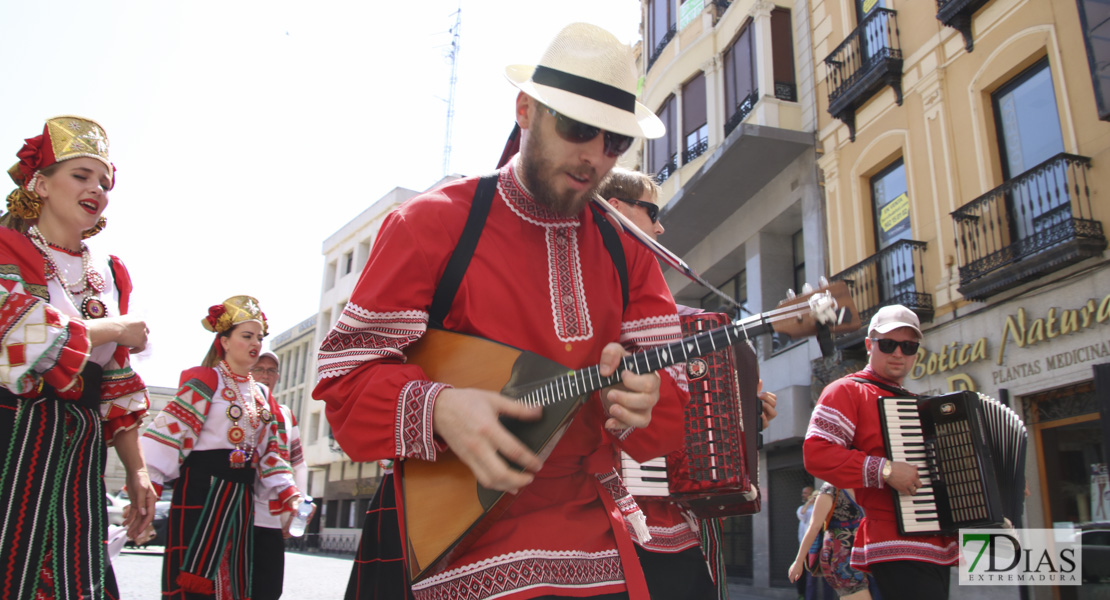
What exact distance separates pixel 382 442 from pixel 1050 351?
972 centimetres

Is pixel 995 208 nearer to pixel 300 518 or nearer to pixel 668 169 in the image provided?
pixel 300 518

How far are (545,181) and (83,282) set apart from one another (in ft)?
6.79

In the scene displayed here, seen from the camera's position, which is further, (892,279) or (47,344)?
(892,279)

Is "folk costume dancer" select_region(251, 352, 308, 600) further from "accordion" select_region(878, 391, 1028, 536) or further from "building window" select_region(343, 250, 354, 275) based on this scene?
"building window" select_region(343, 250, 354, 275)

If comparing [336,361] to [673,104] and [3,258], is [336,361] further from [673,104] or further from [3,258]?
[673,104]

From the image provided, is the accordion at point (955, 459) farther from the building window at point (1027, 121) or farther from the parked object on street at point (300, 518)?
the building window at point (1027, 121)

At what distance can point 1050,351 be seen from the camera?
9148mm

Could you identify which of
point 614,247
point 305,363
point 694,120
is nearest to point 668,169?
point 694,120

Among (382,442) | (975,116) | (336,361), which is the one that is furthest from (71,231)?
(975,116)

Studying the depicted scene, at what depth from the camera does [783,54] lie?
50.6 feet

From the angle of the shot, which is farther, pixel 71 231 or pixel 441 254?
pixel 71 231

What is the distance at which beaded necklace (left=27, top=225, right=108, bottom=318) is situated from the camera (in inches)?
116

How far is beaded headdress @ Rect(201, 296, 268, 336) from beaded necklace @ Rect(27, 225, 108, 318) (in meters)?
2.02

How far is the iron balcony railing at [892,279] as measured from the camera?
11172 millimetres
